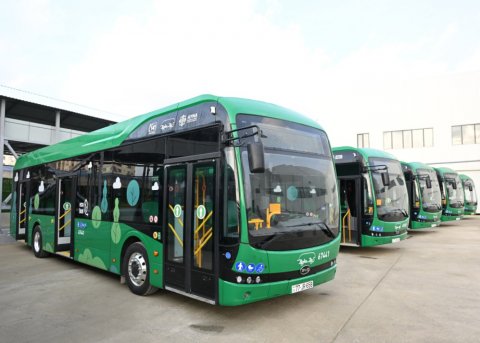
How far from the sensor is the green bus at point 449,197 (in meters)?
19.4

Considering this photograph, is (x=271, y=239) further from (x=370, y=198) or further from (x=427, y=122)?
(x=427, y=122)

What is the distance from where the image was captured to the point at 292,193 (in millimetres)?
5121

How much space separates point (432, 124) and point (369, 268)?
2804 cm

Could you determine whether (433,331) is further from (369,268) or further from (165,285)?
(369,268)

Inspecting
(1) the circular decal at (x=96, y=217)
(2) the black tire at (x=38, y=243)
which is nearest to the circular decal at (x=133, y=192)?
(1) the circular decal at (x=96, y=217)

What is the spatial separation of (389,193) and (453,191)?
37.5 feet

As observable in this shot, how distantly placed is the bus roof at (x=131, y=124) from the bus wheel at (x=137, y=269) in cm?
Result: 216

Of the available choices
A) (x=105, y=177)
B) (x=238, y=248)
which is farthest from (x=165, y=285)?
(x=105, y=177)

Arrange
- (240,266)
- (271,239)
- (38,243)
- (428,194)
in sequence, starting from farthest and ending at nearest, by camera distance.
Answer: (428,194), (38,243), (271,239), (240,266)

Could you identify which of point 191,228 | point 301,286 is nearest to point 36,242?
point 191,228

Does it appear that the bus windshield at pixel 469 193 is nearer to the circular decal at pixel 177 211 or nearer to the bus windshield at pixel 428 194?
the bus windshield at pixel 428 194

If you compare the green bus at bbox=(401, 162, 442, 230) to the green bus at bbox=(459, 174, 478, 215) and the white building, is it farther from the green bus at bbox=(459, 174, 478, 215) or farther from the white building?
the white building

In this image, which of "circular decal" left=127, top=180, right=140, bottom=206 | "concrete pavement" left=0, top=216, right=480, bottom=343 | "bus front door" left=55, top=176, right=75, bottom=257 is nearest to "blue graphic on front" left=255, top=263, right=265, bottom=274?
"concrete pavement" left=0, top=216, right=480, bottom=343

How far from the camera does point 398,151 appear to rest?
1324 inches
